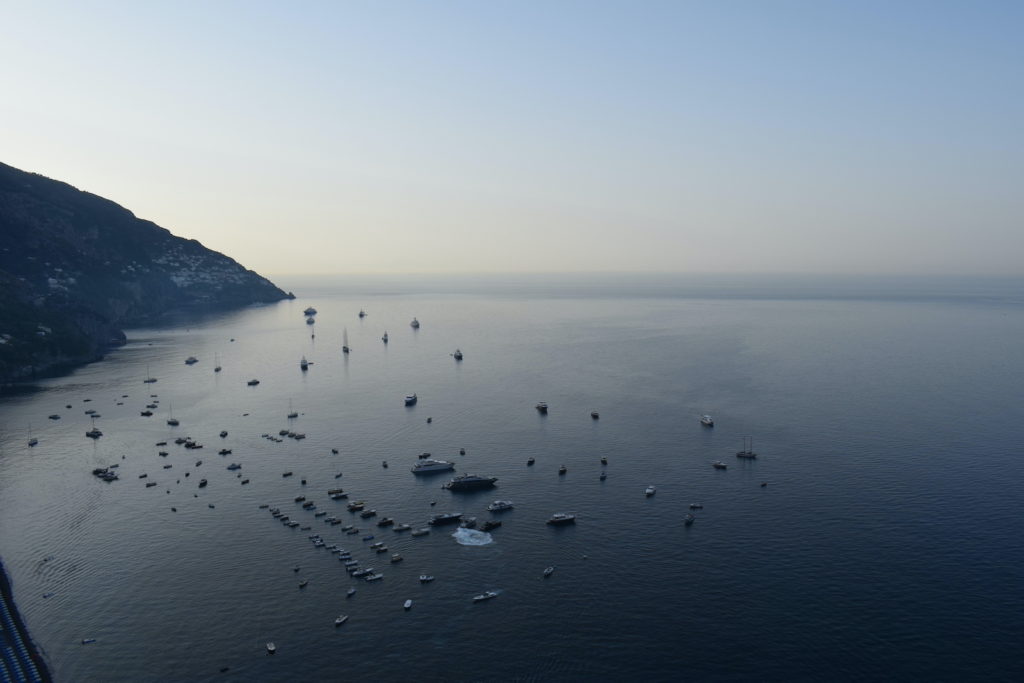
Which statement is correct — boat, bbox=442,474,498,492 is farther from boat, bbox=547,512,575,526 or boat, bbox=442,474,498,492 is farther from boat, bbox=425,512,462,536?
boat, bbox=547,512,575,526

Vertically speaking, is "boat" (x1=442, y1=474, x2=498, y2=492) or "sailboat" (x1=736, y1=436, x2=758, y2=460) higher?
"sailboat" (x1=736, y1=436, x2=758, y2=460)

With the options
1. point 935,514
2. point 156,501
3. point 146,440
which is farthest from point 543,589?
point 146,440

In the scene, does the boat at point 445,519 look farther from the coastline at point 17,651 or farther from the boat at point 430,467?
the coastline at point 17,651

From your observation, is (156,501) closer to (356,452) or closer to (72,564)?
(72,564)

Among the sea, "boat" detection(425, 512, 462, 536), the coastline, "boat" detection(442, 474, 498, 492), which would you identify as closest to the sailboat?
the sea

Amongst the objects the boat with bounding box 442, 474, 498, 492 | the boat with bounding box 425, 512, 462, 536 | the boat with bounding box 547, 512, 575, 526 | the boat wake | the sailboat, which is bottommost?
the boat wake

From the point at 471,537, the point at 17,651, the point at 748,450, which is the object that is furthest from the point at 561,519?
the point at 17,651
